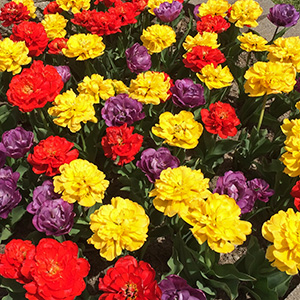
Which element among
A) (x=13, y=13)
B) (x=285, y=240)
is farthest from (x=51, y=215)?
(x=13, y=13)

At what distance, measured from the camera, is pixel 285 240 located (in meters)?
1.37

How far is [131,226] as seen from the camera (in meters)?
1.45

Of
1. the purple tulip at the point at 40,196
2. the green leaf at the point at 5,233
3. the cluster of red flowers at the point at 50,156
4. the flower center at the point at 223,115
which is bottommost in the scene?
the green leaf at the point at 5,233

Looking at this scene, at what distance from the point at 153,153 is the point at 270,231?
712 mm

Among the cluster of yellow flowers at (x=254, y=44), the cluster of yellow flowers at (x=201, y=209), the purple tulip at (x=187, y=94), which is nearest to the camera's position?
the cluster of yellow flowers at (x=201, y=209)

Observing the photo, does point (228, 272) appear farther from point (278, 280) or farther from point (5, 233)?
point (5, 233)

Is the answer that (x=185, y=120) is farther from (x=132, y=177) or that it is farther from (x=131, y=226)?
(x=131, y=226)

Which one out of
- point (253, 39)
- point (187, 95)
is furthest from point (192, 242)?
point (253, 39)

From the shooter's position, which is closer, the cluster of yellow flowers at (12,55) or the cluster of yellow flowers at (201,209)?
the cluster of yellow flowers at (201,209)

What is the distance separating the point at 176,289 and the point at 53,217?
2.14 ft

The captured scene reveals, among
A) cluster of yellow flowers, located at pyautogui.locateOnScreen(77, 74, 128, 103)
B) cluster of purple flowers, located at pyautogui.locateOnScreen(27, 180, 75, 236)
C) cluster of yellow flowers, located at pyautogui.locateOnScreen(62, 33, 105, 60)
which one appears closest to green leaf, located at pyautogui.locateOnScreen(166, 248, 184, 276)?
cluster of purple flowers, located at pyautogui.locateOnScreen(27, 180, 75, 236)

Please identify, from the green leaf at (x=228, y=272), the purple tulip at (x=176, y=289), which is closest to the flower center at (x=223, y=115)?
the green leaf at (x=228, y=272)

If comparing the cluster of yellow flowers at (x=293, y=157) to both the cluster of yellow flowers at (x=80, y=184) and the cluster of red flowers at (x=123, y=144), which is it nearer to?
the cluster of red flowers at (x=123, y=144)

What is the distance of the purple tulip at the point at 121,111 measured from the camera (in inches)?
80.6
